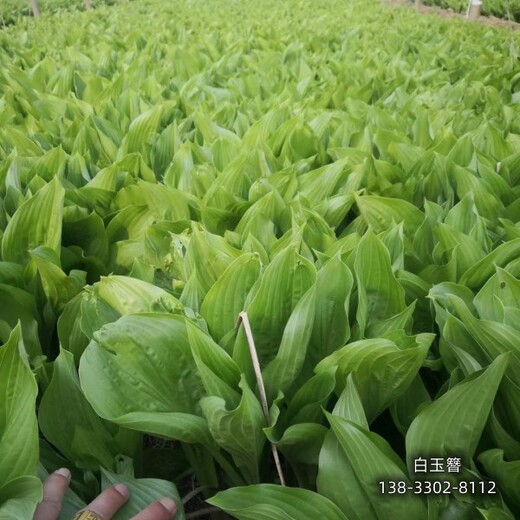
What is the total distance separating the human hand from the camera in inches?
44.7

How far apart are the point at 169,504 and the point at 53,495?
0.68 feet

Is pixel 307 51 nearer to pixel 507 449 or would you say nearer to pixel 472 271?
pixel 472 271

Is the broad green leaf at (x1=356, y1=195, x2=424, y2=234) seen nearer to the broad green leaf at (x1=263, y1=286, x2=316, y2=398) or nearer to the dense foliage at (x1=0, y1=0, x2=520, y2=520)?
the dense foliage at (x1=0, y1=0, x2=520, y2=520)

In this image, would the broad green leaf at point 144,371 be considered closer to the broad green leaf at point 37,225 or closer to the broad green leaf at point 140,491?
the broad green leaf at point 140,491

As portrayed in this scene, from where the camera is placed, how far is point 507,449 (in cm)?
117

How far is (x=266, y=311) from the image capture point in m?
1.38

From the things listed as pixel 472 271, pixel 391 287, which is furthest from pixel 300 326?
pixel 472 271

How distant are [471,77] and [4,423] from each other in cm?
360

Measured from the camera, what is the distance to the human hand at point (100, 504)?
3.73 feet

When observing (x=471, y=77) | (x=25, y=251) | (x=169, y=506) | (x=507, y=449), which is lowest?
(x=169, y=506)

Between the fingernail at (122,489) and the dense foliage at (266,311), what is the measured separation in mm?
43

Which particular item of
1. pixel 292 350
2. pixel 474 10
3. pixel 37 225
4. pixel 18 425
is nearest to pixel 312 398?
pixel 292 350

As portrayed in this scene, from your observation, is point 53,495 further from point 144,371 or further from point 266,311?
point 266,311

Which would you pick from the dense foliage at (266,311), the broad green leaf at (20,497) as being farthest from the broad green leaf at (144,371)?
the broad green leaf at (20,497)
